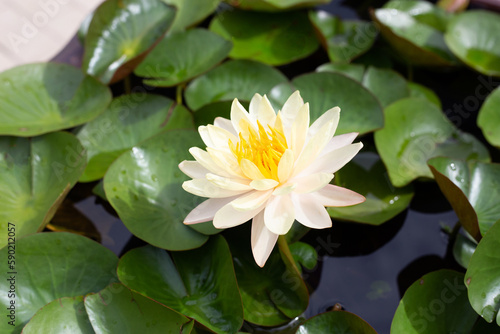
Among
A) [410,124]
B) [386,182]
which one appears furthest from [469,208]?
[410,124]

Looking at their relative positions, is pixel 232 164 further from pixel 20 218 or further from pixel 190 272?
pixel 20 218

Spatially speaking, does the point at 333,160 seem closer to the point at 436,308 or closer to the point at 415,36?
the point at 436,308

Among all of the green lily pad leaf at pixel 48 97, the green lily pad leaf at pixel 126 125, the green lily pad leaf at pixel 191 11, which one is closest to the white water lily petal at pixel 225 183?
the green lily pad leaf at pixel 126 125

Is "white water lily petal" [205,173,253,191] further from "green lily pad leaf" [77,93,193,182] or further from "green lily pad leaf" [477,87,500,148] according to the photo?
"green lily pad leaf" [477,87,500,148]

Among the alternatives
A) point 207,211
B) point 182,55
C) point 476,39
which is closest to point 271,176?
point 207,211

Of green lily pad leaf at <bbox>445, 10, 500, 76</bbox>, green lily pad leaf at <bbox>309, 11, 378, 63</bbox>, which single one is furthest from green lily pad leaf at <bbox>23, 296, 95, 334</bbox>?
green lily pad leaf at <bbox>445, 10, 500, 76</bbox>

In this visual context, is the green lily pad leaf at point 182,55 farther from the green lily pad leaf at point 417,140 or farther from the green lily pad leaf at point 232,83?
the green lily pad leaf at point 417,140
